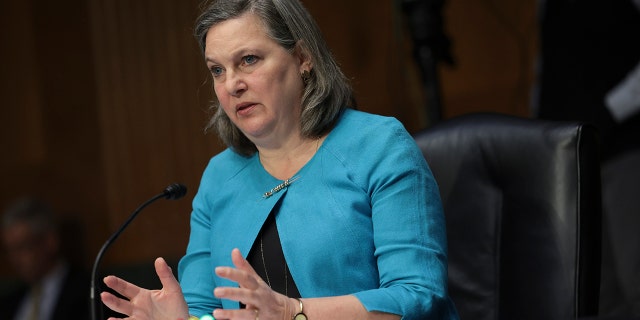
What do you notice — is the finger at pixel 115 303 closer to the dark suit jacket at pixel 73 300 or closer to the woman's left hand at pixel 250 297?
the woman's left hand at pixel 250 297

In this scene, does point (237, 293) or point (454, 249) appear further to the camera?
point (454, 249)

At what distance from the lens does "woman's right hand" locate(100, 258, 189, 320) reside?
5.68 feet

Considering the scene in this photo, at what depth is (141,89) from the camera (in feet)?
14.0

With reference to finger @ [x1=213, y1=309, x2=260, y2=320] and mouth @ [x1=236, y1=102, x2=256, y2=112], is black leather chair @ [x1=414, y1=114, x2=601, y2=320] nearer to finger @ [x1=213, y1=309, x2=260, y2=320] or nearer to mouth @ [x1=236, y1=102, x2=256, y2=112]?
mouth @ [x1=236, y1=102, x2=256, y2=112]

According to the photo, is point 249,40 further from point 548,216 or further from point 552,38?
point 552,38

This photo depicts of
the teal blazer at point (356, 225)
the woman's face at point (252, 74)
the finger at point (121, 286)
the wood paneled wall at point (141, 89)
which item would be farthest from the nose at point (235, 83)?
the wood paneled wall at point (141, 89)

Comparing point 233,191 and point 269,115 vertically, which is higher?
point 269,115

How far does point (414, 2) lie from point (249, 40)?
1.22 m

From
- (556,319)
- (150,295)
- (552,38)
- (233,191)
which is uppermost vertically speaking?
(552,38)

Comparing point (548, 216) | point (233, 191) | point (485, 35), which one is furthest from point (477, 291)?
point (485, 35)

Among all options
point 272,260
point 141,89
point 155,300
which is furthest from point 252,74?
point 141,89

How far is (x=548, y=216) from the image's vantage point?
1910 mm

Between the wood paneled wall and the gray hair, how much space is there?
145 cm

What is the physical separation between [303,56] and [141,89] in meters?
2.47
